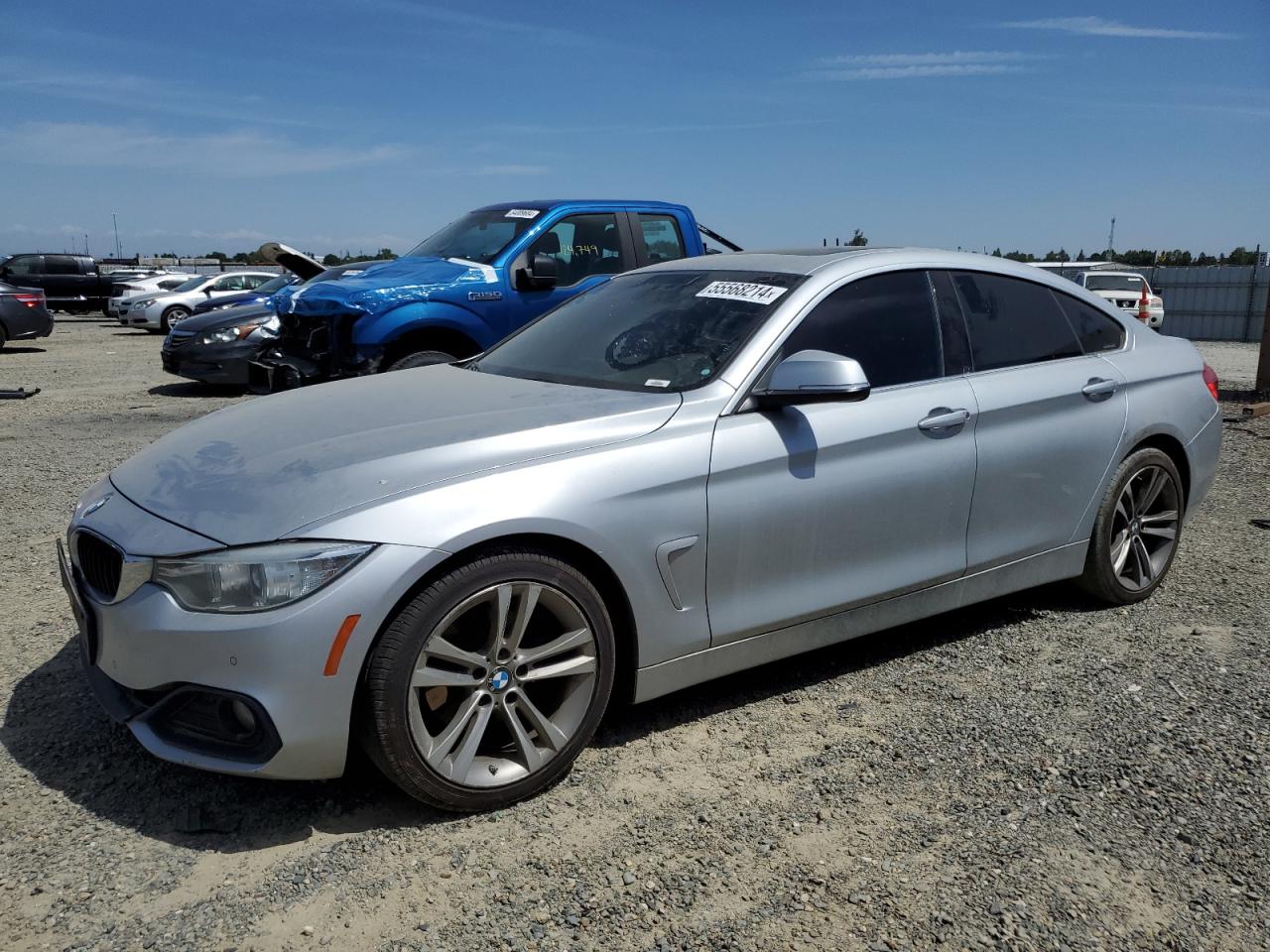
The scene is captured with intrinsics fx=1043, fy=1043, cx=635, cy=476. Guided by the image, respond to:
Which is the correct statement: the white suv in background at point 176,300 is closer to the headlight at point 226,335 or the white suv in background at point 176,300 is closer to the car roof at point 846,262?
the headlight at point 226,335

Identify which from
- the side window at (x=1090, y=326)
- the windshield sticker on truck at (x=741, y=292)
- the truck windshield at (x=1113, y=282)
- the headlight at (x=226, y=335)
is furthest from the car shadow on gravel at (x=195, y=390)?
the truck windshield at (x=1113, y=282)

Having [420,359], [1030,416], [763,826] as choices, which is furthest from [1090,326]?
[420,359]

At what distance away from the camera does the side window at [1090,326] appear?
4.58m

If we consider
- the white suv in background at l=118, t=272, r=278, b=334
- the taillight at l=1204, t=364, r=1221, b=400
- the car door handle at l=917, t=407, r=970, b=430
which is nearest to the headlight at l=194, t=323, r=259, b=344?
the car door handle at l=917, t=407, r=970, b=430

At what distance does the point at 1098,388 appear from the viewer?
14.5 feet

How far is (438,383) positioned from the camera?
396 centimetres

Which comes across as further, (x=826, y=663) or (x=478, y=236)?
(x=478, y=236)

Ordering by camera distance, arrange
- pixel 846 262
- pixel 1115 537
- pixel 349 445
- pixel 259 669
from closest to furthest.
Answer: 1. pixel 259 669
2. pixel 349 445
3. pixel 846 262
4. pixel 1115 537

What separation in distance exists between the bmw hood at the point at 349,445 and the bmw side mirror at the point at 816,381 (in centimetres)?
35

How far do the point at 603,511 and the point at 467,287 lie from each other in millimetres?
5519

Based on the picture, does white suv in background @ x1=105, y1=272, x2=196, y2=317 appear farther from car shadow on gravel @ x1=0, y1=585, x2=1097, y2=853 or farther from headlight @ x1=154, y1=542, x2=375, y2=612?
headlight @ x1=154, y1=542, x2=375, y2=612

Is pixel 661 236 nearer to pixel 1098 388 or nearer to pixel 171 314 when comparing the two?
pixel 1098 388

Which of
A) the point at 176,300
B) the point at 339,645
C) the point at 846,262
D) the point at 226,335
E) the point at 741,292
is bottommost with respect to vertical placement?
the point at 176,300

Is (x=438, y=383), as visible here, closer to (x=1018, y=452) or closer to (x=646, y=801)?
(x=646, y=801)
